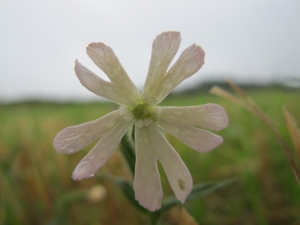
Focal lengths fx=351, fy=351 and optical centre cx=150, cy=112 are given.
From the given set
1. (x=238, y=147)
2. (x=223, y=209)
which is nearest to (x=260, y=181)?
(x=223, y=209)

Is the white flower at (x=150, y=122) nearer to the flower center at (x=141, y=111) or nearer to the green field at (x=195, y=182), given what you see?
the flower center at (x=141, y=111)

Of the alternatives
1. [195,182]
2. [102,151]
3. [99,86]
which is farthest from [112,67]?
[195,182]

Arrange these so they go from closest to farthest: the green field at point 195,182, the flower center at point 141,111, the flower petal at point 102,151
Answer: the flower petal at point 102,151 → the flower center at point 141,111 → the green field at point 195,182

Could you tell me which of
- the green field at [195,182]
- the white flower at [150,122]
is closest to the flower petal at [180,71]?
the white flower at [150,122]

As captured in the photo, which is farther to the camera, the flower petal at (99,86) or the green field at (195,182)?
the green field at (195,182)

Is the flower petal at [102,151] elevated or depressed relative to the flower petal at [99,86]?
depressed

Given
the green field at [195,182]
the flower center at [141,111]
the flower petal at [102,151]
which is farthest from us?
the green field at [195,182]

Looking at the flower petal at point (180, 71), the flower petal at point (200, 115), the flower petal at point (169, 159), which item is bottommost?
the flower petal at point (169, 159)
